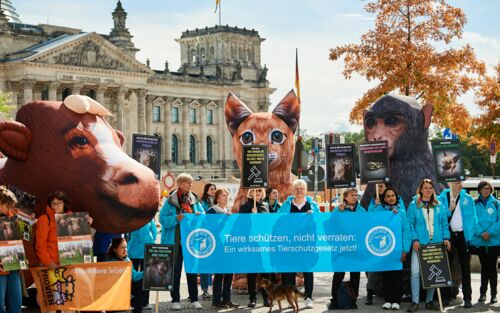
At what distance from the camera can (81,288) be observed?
11375mm

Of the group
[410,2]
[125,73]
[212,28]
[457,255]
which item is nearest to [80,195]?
[457,255]

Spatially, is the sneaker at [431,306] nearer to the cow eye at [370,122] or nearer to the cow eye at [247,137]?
the cow eye at [370,122]

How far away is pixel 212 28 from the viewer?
313 ft

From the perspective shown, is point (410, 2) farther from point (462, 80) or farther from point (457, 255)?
point (457, 255)

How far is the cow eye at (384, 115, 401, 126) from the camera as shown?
14844 millimetres

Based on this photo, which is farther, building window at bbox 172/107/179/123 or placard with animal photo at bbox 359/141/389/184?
building window at bbox 172/107/179/123

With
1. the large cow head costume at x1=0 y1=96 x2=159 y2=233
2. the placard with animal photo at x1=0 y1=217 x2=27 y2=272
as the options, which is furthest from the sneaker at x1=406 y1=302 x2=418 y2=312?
the placard with animal photo at x1=0 y1=217 x2=27 y2=272

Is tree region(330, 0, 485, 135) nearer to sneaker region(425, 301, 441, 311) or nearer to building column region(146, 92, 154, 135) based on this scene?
sneaker region(425, 301, 441, 311)

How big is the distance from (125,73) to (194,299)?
67.9 meters

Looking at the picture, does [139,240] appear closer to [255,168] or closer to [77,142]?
[255,168]

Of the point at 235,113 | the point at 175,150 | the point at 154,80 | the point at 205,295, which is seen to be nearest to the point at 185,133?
the point at 175,150

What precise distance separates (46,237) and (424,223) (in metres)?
5.31

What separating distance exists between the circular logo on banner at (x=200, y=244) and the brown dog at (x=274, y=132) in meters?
2.37

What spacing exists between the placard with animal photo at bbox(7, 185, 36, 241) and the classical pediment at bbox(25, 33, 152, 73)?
6279cm
